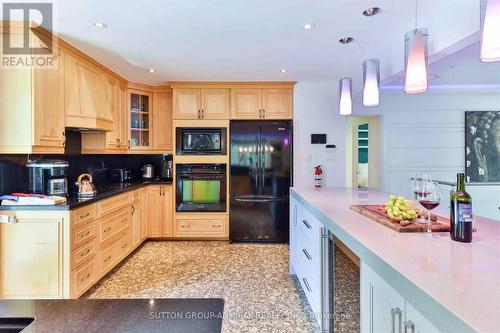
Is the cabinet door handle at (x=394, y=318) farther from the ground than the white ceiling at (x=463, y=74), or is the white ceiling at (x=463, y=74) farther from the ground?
the white ceiling at (x=463, y=74)

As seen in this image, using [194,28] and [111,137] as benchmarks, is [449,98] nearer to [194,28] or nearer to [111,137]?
[194,28]

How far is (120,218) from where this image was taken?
3244 millimetres

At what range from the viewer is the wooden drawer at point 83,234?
7.57ft

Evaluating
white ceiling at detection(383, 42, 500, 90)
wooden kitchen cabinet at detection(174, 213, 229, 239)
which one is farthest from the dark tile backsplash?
white ceiling at detection(383, 42, 500, 90)

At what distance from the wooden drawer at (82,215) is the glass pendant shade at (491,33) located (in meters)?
2.83

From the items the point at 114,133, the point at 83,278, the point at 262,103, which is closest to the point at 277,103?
the point at 262,103

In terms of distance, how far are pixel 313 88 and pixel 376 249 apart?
345 cm

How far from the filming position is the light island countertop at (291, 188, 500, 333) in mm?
707

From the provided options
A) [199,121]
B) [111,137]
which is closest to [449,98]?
[199,121]

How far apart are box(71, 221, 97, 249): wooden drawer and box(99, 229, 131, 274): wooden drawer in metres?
0.32

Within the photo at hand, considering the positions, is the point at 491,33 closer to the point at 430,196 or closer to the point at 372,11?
the point at 430,196

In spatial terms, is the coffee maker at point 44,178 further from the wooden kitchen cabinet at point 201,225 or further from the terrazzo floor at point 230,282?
the wooden kitchen cabinet at point 201,225

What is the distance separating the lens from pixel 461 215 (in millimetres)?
1191

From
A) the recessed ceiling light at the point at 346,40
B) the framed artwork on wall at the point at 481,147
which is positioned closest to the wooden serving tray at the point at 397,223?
the recessed ceiling light at the point at 346,40
